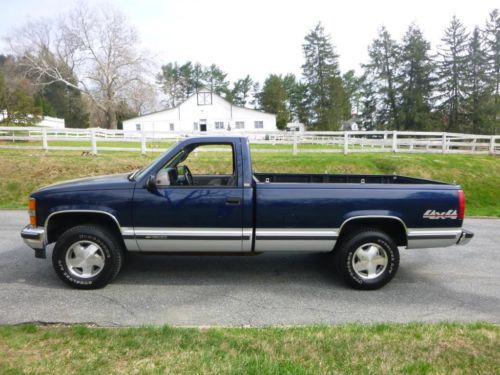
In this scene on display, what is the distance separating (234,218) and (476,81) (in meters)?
55.0

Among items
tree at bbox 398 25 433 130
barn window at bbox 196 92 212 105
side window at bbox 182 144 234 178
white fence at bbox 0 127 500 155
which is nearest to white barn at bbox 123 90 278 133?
barn window at bbox 196 92 212 105

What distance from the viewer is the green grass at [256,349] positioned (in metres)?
2.85

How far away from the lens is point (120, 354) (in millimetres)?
3035

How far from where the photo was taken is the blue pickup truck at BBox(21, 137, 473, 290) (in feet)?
14.7

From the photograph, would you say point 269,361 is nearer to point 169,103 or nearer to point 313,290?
point 313,290

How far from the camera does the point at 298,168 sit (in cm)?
1406

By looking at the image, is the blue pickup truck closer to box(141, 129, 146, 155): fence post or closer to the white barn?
box(141, 129, 146, 155): fence post

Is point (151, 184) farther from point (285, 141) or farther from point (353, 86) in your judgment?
point (353, 86)

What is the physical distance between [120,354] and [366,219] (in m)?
3.15

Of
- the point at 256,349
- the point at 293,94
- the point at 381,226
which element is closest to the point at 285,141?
the point at 381,226

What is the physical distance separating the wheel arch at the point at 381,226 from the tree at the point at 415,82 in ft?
161

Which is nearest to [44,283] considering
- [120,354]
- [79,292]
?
[79,292]

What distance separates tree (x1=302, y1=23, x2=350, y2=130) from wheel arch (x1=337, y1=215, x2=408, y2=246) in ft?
175

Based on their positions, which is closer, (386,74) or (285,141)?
(285,141)
